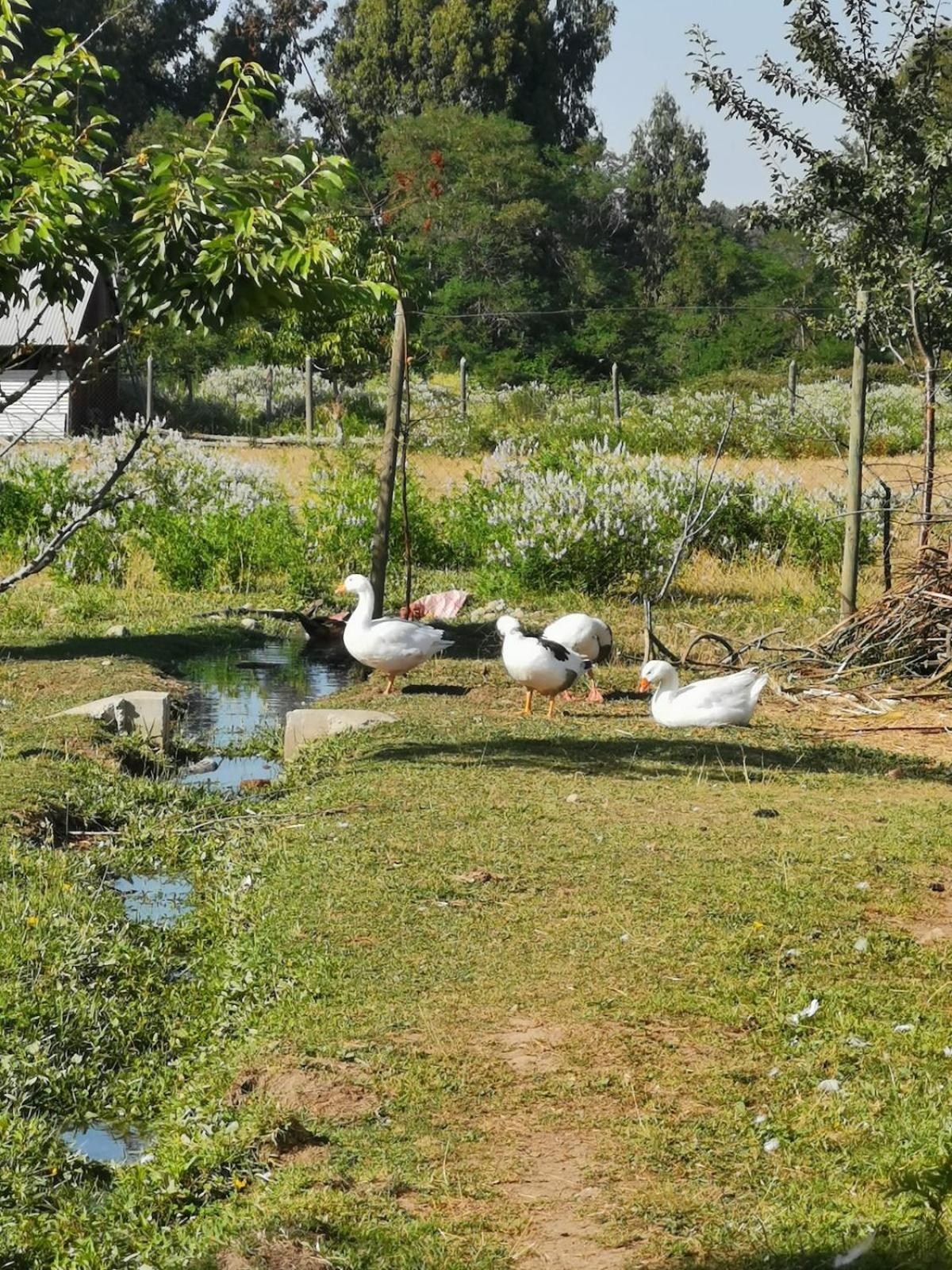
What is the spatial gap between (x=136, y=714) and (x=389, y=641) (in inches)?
70.8

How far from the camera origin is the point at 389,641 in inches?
425

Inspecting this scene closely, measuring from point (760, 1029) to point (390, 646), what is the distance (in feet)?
19.8

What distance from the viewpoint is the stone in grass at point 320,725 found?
394 inches

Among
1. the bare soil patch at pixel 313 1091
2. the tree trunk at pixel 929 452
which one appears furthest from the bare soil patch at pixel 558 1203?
the tree trunk at pixel 929 452

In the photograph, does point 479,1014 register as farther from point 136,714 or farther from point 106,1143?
point 136,714

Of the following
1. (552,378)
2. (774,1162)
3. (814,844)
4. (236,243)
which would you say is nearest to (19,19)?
(236,243)

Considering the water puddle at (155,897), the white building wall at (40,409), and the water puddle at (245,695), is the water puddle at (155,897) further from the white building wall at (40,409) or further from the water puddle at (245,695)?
the white building wall at (40,409)

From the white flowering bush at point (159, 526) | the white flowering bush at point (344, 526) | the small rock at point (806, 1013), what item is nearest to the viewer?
the small rock at point (806, 1013)

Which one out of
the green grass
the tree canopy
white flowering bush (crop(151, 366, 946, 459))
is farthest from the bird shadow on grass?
the tree canopy

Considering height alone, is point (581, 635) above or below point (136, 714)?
above

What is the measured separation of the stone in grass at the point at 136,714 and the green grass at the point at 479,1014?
78 cm

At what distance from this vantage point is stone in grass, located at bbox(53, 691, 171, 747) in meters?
9.98

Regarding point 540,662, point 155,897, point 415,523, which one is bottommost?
point 155,897

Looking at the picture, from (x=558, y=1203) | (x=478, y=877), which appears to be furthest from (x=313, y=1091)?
(x=478, y=877)
